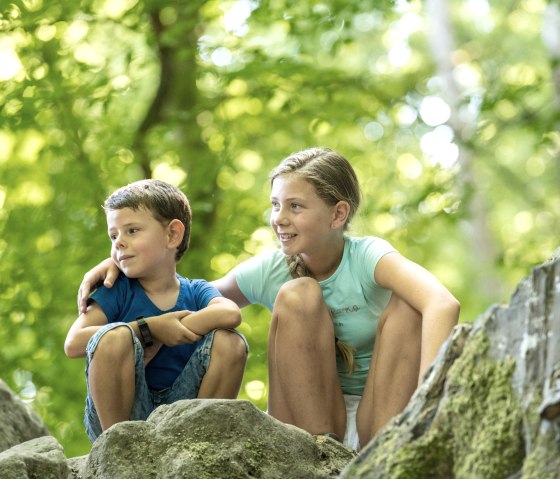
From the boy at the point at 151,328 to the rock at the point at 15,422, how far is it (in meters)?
0.51

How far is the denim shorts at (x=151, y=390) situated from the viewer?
3.21m

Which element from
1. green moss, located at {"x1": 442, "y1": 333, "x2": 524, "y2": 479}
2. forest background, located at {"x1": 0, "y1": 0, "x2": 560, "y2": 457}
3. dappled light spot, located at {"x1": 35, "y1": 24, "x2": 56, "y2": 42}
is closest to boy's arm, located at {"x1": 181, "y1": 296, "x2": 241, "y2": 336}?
green moss, located at {"x1": 442, "y1": 333, "x2": 524, "y2": 479}

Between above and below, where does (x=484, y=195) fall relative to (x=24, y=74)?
above

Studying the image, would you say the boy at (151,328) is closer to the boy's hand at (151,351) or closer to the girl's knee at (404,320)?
the boy's hand at (151,351)

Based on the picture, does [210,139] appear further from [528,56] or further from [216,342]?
[528,56]

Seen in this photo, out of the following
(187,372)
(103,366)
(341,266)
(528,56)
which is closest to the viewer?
(103,366)

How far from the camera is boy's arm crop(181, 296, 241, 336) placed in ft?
10.8

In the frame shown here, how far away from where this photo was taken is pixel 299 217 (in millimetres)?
3596

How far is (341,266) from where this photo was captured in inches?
145

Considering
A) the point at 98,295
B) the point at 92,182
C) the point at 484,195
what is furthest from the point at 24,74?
the point at 484,195

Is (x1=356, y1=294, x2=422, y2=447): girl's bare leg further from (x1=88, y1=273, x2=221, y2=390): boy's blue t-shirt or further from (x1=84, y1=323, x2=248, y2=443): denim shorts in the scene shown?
(x1=88, y1=273, x2=221, y2=390): boy's blue t-shirt

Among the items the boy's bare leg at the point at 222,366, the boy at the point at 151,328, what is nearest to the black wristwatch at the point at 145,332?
the boy at the point at 151,328

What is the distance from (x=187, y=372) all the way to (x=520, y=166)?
17.2 meters

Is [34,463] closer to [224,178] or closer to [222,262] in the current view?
[222,262]
